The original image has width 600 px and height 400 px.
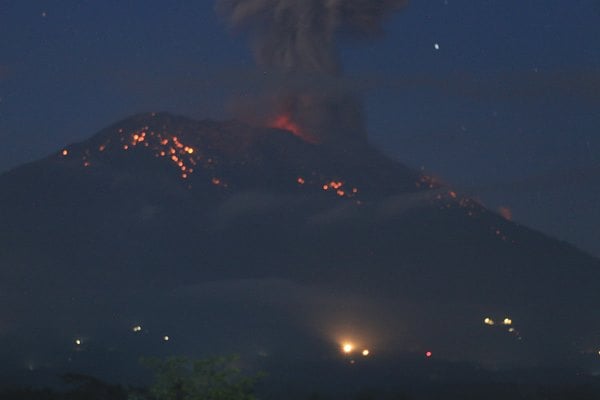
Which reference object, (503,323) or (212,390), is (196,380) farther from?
(503,323)

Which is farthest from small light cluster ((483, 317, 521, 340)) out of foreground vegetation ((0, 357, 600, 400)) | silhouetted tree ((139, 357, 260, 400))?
silhouetted tree ((139, 357, 260, 400))

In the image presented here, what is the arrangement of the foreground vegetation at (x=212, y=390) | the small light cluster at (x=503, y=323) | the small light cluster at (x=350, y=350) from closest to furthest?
the foreground vegetation at (x=212, y=390) → the small light cluster at (x=350, y=350) → the small light cluster at (x=503, y=323)

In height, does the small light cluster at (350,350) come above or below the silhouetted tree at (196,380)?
above

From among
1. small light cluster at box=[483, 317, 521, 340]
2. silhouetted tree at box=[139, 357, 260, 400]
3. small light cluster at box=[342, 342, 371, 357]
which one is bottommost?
silhouetted tree at box=[139, 357, 260, 400]

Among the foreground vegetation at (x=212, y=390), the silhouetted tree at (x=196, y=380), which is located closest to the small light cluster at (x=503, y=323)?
the foreground vegetation at (x=212, y=390)

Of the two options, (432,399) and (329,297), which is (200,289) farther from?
(432,399)

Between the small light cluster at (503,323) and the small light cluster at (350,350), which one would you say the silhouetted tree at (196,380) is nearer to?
the small light cluster at (350,350)

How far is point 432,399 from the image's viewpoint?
6650 cm

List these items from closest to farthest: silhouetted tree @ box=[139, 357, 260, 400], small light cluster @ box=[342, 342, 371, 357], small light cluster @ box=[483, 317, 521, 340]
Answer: silhouetted tree @ box=[139, 357, 260, 400], small light cluster @ box=[342, 342, 371, 357], small light cluster @ box=[483, 317, 521, 340]

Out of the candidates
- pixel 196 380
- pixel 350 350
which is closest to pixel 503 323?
pixel 350 350

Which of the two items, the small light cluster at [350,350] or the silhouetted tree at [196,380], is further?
the small light cluster at [350,350]

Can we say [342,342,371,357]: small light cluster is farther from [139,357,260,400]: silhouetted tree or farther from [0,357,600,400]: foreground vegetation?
[139,357,260,400]: silhouetted tree

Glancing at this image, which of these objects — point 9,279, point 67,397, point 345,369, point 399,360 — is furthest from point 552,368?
point 9,279

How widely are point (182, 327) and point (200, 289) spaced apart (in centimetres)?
3431
